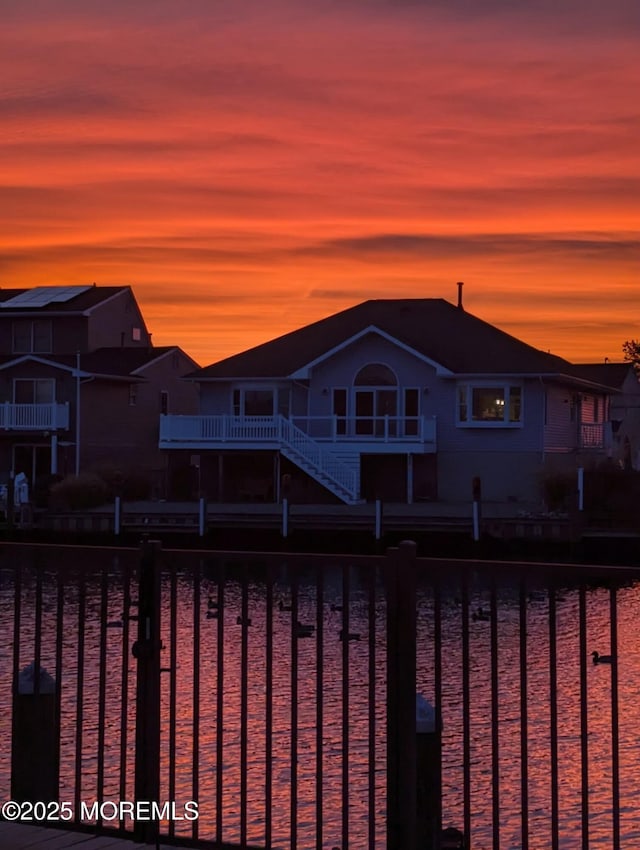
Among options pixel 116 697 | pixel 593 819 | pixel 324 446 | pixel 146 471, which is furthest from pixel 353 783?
pixel 146 471

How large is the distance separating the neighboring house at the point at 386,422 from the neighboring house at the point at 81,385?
16.4 ft

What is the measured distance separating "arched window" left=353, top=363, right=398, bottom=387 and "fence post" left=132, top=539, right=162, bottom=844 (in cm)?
4893

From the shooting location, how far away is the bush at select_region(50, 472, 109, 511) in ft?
166

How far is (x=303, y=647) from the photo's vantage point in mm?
24297

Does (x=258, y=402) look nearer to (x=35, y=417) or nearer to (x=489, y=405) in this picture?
(x=489, y=405)

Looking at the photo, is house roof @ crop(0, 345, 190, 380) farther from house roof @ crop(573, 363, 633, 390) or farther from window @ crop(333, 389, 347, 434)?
house roof @ crop(573, 363, 633, 390)

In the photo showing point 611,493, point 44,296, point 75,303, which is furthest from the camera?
point 44,296

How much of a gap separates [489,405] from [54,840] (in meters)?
48.8

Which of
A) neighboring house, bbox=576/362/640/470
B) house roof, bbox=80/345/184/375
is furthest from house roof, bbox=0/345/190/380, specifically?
neighboring house, bbox=576/362/640/470

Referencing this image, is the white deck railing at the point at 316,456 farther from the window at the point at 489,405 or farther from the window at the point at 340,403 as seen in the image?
the window at the point at 489,405

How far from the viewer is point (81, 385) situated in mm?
60750

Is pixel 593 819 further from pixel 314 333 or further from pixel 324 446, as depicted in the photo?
pixel 314 333

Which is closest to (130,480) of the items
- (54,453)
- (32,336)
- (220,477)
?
(220,477)

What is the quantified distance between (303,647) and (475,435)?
30799 mm
